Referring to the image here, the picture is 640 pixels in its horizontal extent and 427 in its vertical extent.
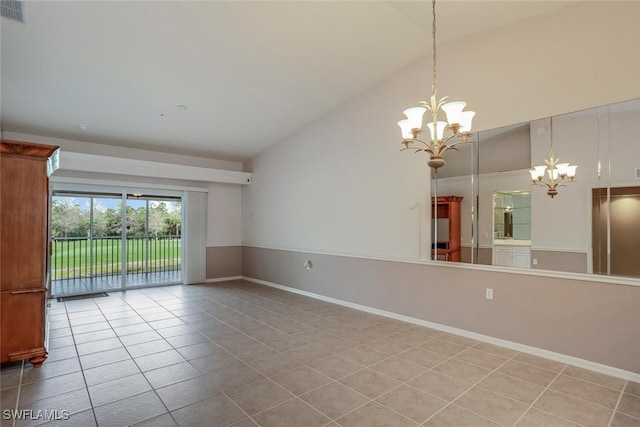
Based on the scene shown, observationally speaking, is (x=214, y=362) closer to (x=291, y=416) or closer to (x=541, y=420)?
(x=291, y=416)

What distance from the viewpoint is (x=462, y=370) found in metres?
3.00

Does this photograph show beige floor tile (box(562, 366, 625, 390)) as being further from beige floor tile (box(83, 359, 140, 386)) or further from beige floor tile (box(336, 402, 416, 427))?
beige floor tile (box(83, 359, 140, 386))

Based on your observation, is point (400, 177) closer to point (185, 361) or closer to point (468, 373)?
point (468, 373)

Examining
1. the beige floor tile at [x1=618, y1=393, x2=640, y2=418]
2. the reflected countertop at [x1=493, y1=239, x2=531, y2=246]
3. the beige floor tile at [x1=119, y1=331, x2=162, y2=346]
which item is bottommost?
the beige floor tile at [x1=618, y1=393, x2=640, y2=418]

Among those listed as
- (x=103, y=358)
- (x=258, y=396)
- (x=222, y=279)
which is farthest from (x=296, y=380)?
(x=222, y=279)

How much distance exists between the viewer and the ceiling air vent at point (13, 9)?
283 centimetres

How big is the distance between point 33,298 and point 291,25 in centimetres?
375

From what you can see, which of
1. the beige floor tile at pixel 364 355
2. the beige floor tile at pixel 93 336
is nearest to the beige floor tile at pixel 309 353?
the beige floor tile at pixel 364 355

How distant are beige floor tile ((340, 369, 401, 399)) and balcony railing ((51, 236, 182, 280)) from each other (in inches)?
221

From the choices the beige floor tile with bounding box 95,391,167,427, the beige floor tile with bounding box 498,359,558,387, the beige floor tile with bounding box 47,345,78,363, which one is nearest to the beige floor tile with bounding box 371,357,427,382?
the beige floor tile with bounding box 498,359,558,387

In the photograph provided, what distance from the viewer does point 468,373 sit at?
2943 mm

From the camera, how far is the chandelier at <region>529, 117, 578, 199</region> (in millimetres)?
3225

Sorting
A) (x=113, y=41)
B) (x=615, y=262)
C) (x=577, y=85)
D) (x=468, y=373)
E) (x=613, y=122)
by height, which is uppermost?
(x=113, y=41)

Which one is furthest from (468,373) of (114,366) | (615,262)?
(114,366)
